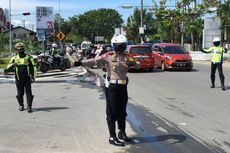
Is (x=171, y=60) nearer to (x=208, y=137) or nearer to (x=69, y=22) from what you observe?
(x=208, y=137)

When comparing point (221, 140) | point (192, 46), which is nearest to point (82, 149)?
point (221, 140)

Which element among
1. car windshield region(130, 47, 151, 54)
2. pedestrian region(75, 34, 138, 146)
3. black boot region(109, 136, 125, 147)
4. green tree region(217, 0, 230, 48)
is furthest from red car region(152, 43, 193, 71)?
green tree region(217, 0, 230, 48)

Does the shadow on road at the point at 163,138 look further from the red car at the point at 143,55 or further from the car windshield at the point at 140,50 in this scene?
the car windshield at the point at 140,50

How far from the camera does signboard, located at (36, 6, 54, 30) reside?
1380 inches

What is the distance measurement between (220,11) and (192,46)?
11641mm

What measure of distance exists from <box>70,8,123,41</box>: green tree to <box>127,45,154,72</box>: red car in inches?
3499

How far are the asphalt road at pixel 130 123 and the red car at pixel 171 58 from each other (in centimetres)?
978

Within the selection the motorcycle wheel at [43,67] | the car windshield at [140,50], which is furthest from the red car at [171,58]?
the motorcycle wheel at [43,67]

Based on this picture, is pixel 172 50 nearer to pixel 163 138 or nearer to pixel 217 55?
pixel 217 55

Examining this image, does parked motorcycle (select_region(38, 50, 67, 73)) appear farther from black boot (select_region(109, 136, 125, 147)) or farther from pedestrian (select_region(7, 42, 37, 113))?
black boot (select_region(109, 136, 125, 147))

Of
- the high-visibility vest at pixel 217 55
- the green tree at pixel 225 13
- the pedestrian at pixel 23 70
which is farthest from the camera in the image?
the green tree at pixel 225 13

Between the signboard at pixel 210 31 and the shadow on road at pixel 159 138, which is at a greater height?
the signboard at pixel 210 31

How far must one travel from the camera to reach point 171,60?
25.2m

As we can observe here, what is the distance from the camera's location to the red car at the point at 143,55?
24969mm
